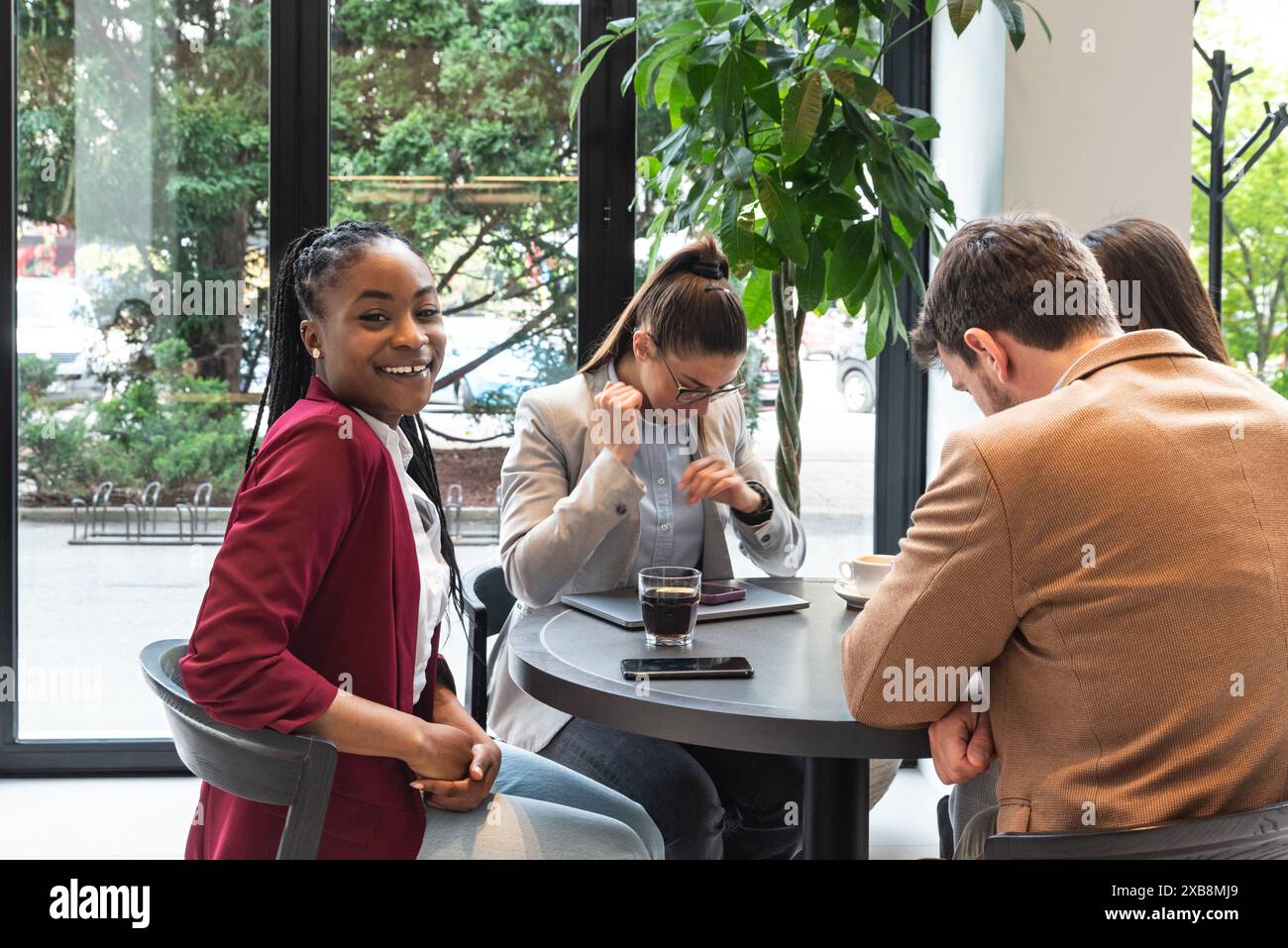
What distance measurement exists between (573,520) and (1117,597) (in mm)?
1089

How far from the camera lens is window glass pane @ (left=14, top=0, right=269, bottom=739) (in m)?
3.25

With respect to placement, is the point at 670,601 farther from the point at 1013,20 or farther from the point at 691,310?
the point at 1013,20

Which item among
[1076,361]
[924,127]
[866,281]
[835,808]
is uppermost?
[924,127]

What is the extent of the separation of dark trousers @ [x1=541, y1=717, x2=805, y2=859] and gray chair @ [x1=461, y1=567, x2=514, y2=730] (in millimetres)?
151

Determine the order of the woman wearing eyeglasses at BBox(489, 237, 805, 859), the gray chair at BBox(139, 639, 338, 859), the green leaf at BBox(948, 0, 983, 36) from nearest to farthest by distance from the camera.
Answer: the gray chair at BBox(139, 639, 338, 859) < the woman wearing eyeglasses at BBox(489, 237, 805, 859) < the green leaf at BBox(948, 0, 983, 36)

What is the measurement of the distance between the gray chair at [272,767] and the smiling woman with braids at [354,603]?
0.07 ft

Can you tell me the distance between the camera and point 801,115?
2385mm

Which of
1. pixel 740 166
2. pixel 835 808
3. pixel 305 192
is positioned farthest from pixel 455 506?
pixel 835 808

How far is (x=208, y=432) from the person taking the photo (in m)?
3.38

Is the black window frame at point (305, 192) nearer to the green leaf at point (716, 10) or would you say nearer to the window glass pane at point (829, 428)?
the window glass pane at point (829, 428)

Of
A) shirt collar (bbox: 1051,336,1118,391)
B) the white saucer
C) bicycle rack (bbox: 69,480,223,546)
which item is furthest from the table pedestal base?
bicycle rack (bbox: 69,480,223,546)

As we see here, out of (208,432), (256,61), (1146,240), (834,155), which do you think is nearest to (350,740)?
(1146,240)

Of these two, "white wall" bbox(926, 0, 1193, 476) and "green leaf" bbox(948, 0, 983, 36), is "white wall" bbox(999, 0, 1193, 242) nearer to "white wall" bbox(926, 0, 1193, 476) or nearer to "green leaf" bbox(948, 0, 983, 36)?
"white wall" bbox(926, 0, 1193, 476)

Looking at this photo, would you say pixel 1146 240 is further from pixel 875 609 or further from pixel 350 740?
pixel 350 740
